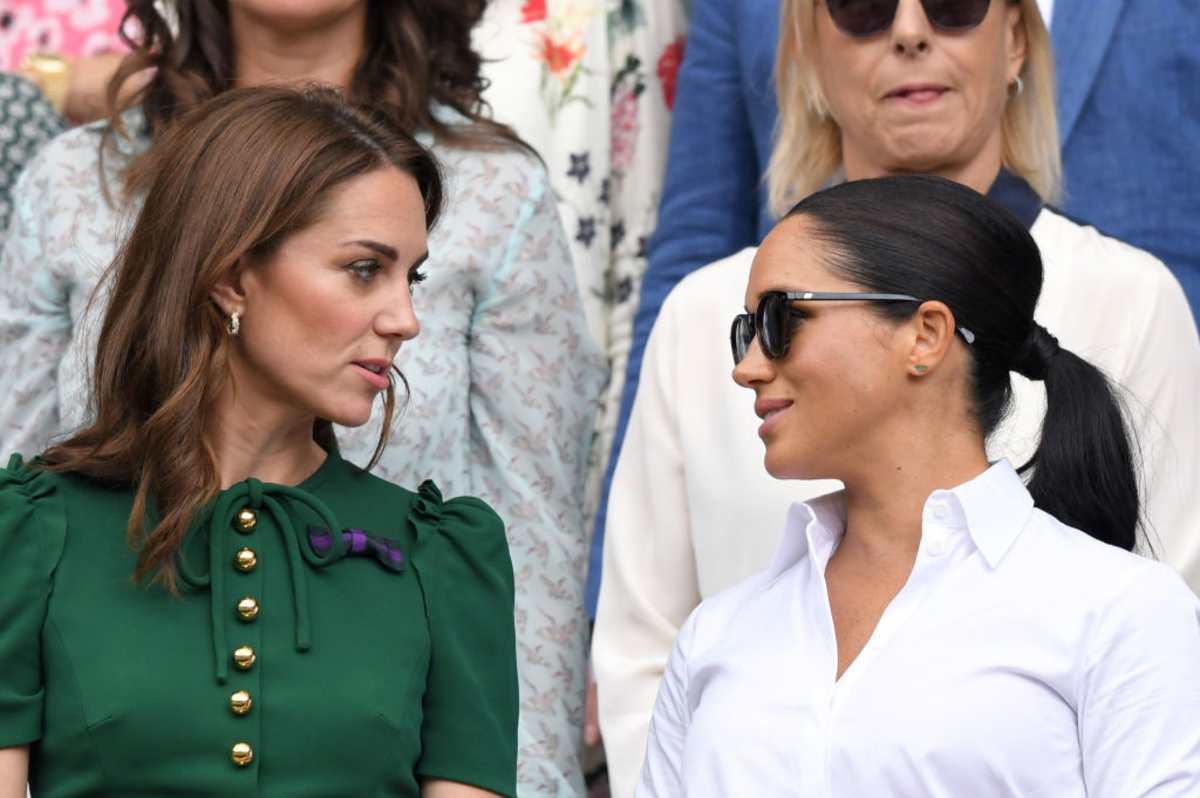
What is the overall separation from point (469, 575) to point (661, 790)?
434 millimetres

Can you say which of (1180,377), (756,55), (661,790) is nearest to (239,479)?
(661,790)

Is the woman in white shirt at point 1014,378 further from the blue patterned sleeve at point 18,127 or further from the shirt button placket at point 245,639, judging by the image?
the blue patterned sleeve at point 18,127

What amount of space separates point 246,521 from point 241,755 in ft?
1.16

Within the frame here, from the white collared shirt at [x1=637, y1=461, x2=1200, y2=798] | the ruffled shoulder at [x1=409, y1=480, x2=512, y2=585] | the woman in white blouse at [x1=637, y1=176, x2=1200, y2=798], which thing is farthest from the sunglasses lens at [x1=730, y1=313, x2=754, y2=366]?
the ruffled shoulder at [x1=409, y1=480, x2=512, y2=585]

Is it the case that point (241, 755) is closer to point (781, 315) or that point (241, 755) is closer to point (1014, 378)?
point (781, 315)

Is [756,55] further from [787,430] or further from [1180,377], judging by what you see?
[787,430]

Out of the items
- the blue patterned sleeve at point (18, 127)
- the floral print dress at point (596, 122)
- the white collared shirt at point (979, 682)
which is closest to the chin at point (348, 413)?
the white collared shirt at point (979, 682)

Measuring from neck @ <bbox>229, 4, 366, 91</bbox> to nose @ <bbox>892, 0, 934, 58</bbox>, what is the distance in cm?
111

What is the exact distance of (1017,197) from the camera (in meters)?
4.07

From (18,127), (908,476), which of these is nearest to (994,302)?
(908,476)

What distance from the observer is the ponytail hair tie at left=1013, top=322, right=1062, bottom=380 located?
127 inches

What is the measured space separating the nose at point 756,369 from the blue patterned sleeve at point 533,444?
1150 millimetres

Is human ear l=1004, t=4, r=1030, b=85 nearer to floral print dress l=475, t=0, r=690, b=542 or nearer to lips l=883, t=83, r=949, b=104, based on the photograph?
lips l=883, t=83, r=949, b=104

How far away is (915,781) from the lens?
2855mm
